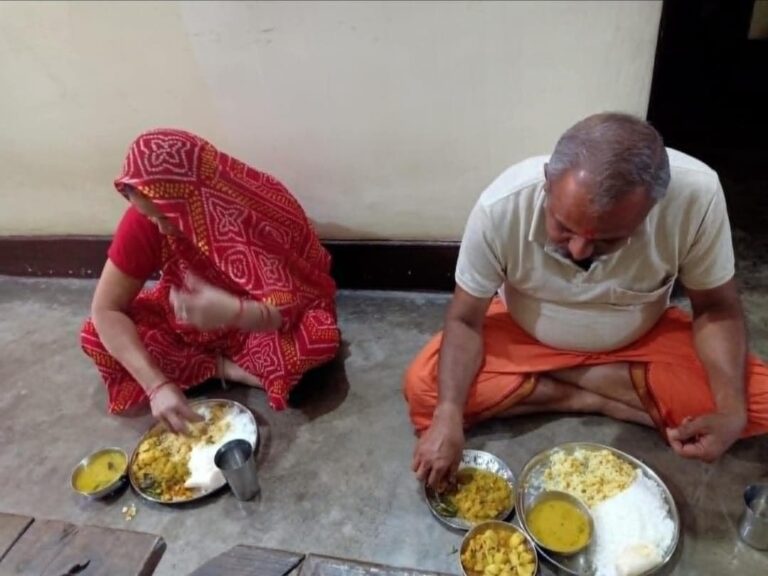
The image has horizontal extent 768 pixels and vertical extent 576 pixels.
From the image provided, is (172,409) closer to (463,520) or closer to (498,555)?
(463,520)

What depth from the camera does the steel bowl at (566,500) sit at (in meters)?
1.50

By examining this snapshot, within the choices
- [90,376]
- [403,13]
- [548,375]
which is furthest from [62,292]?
[548,375]

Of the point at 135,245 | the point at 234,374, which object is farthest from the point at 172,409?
the point at 135,245

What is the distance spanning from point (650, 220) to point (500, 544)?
855mm

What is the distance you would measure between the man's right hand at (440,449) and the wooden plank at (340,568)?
570 mm

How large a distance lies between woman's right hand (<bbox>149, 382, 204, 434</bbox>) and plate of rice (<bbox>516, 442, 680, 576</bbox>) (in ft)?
3.27

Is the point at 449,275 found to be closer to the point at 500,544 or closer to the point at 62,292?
the point at 500,544

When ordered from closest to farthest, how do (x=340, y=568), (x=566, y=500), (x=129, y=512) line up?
(x=340, y=568), (x=566, y=500), (x=129, y=512)

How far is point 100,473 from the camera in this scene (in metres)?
1.95

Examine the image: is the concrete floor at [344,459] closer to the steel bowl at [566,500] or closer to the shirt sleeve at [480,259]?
the steel bowl at [566,500]

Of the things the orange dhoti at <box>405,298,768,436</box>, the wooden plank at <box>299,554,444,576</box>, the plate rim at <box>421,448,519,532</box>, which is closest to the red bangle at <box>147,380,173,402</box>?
the orange dhoti at <box>405,298,768,436</box>

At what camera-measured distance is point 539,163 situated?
5.10 feet

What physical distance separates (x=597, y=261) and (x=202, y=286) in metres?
1.06

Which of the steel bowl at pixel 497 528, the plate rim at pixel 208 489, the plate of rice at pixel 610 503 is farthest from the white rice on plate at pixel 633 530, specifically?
the plate rim at pixel 208 489
